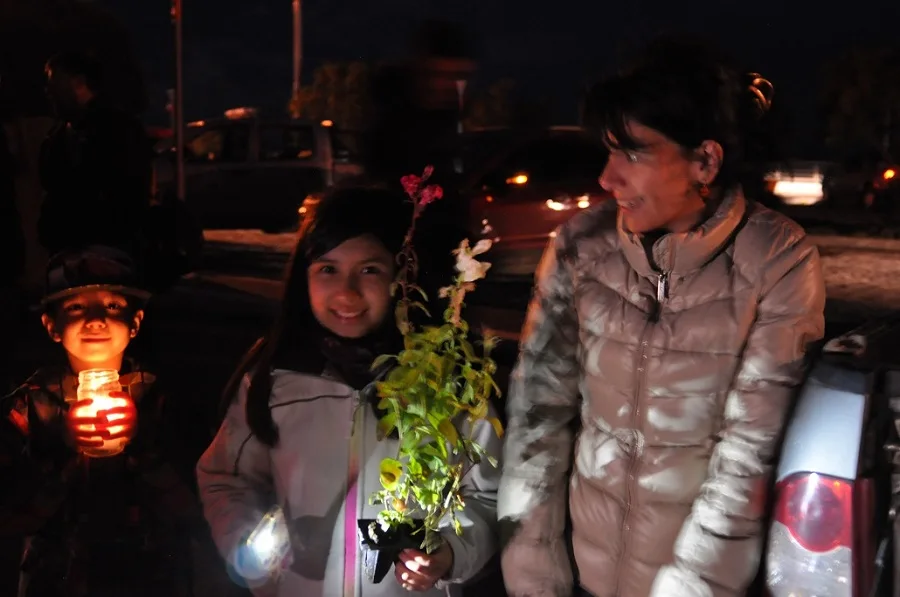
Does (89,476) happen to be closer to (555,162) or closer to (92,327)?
(92,327)

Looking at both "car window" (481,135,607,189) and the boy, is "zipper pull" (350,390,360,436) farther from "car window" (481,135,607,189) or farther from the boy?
"car window" (481,135,607,189)

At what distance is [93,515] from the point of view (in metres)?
3.21

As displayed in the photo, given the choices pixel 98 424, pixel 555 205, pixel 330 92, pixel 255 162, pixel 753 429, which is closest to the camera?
pixel 753 429

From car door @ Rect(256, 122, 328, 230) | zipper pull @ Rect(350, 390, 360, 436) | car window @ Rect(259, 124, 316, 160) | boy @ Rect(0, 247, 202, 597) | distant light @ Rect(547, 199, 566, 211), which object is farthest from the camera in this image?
car window @ Rect(259, 124, 316, 160)

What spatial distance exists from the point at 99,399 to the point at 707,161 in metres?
1.77

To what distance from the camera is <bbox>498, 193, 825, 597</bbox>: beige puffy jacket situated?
7.24ft

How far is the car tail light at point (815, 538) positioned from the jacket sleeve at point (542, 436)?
517 mm

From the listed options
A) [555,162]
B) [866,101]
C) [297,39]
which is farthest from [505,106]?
[555,162]

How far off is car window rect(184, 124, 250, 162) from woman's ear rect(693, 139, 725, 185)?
15038 millimetres

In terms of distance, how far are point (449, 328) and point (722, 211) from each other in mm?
646

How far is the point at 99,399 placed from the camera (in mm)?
2980

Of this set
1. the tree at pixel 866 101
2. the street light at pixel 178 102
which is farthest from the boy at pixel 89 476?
the tree at pixel 866 101

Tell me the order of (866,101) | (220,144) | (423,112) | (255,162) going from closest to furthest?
(423,112) → (255,162) → (220,144) → (866,101)

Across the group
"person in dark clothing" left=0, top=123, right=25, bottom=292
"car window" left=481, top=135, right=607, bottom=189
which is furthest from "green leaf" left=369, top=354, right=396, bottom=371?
"car window" left=481, top=135, right=607, bottom=189
